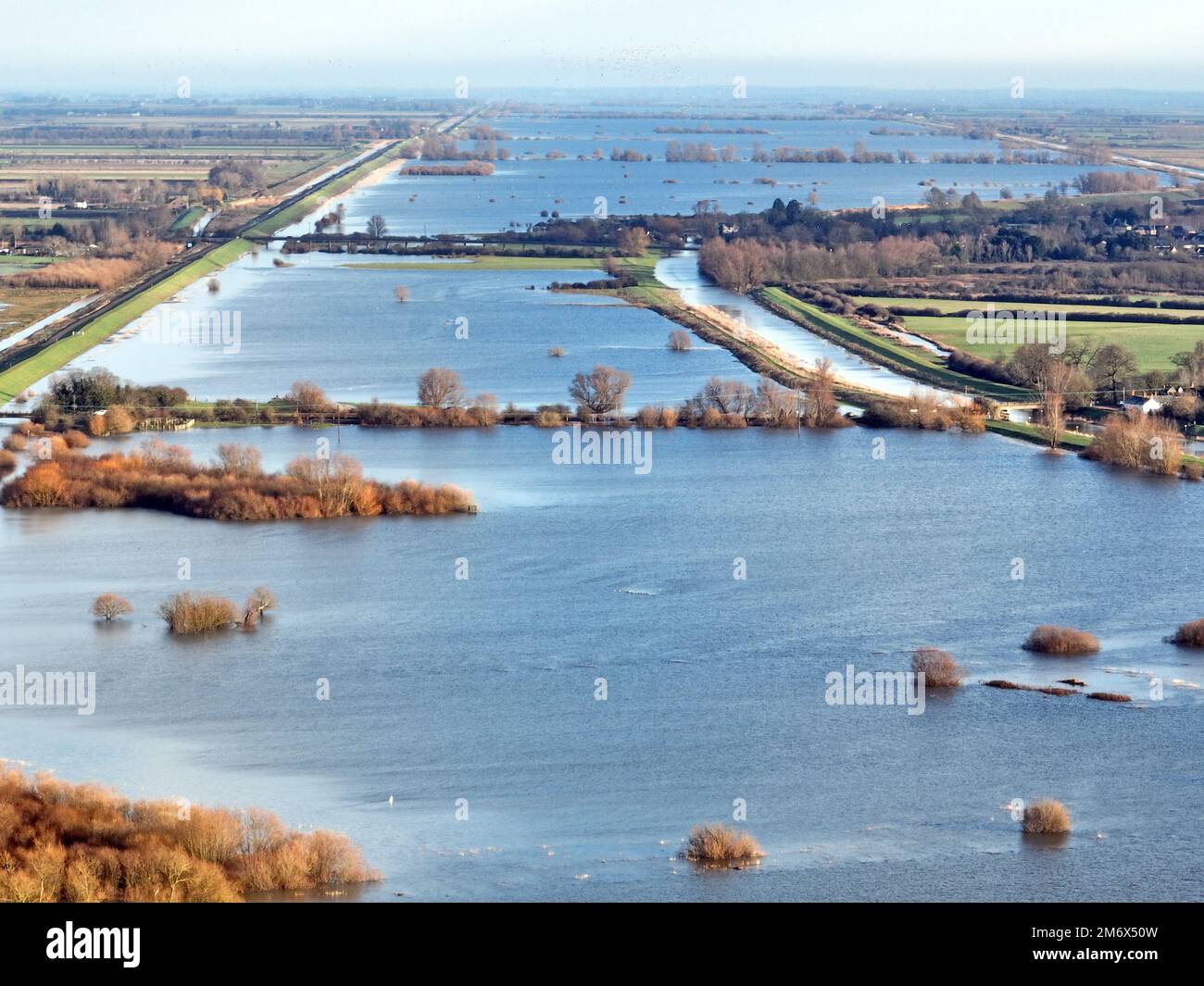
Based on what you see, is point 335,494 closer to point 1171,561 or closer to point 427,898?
point 1171,561

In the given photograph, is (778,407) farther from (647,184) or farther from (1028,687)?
(647,184)

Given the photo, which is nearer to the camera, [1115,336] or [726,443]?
[726,443]

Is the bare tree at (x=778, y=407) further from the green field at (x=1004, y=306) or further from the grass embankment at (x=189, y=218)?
the grass embankment at (x=189, y=218)

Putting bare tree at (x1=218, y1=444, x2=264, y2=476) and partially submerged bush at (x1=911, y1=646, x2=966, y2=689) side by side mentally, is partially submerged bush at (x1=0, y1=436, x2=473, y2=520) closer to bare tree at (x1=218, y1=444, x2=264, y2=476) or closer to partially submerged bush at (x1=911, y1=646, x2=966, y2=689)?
bare tree at (x1=218, y1=444, x2=264, y2=476)

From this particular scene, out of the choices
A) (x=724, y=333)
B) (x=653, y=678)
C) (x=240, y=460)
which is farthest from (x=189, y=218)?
(x=653, y=678)

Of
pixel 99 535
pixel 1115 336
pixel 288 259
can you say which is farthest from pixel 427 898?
pixel 288 259

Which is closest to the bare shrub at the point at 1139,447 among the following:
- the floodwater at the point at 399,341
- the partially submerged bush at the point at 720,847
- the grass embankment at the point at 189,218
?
the floodwater at the point at 399,341
